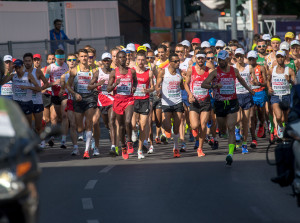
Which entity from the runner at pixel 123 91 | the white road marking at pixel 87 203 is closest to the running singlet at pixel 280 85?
the runner at pixel 123 91

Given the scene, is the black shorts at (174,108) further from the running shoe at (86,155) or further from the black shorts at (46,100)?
the black shorts at (46,100)

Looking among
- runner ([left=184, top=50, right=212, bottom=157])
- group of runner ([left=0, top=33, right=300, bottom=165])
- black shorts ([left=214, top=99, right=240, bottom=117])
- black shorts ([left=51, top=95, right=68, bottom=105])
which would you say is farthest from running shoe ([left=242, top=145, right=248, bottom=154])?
black shorts ([left=51, top=95, right=68, bottom=105])

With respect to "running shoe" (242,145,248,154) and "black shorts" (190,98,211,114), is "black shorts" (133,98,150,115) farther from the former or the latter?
"running shoe" (242,145,248,154)

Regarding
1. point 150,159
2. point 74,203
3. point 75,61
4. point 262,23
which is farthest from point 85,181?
point 262,23

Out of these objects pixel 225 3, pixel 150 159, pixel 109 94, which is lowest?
pixel 150 159

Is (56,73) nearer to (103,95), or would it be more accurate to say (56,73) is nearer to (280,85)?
(103,95)

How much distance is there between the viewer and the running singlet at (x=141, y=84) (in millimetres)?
18625

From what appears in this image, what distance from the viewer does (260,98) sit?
20875mm

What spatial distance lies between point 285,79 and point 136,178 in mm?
5950

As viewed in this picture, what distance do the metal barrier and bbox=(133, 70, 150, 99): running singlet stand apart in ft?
29.1

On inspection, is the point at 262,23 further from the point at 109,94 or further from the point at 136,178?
the point at 136,178

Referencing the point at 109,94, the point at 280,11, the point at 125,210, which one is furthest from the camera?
the point at 280,11

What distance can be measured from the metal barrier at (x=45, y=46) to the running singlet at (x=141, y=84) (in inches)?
349

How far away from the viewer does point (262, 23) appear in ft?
147
